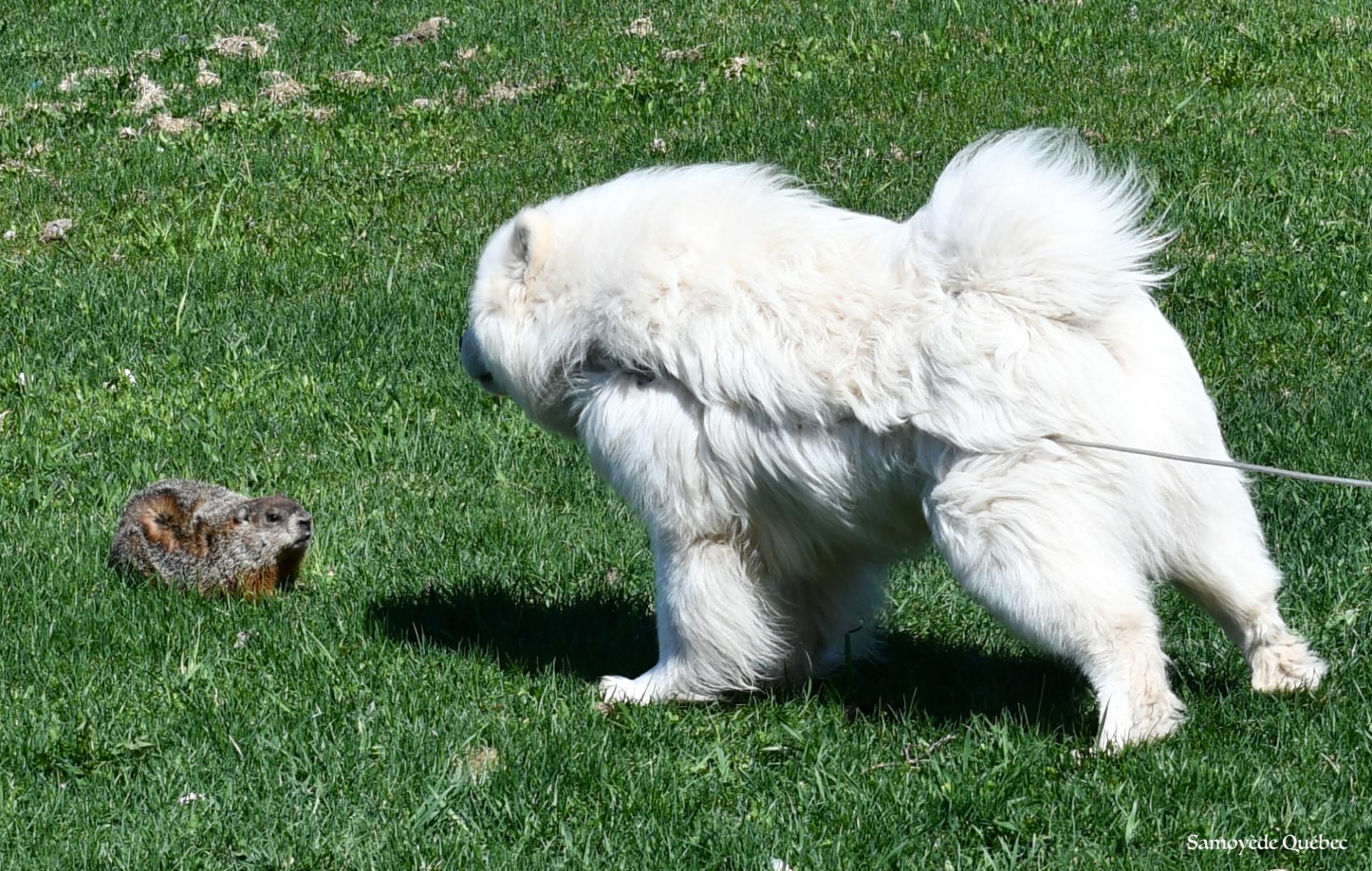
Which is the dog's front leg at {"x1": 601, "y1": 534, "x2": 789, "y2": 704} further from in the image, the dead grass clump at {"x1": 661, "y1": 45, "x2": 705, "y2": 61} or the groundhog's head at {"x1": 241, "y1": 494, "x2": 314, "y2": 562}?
the dead grass clump at {"x1": 661, "y1": 45, "x2": 705, "y2": 61}

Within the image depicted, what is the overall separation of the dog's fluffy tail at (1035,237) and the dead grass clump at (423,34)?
10.0 meters

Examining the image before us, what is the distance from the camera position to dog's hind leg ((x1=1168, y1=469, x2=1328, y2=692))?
4.00m

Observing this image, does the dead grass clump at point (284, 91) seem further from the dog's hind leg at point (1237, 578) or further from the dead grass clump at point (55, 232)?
the dog's hind leg at point (1237, 578)

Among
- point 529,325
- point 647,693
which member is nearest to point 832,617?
point 647,693

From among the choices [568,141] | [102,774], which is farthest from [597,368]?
[568,141]

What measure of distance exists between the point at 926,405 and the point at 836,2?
404 inches

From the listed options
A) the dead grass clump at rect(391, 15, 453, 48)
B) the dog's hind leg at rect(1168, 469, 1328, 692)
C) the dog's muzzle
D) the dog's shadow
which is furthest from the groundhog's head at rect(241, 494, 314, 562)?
the dead grass clump at rect(391, 15, 453, 48)

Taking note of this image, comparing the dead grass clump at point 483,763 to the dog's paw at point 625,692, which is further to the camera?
the dog's paw at point 625,692

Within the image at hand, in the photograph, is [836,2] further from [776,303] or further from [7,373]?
[776,303]

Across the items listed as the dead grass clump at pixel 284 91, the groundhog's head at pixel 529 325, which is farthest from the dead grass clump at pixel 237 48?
the groundhog's head at pixel 529 325

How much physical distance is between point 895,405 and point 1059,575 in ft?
1.98

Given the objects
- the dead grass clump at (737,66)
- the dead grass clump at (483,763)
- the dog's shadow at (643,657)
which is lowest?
the dog's shadow at (643,657)

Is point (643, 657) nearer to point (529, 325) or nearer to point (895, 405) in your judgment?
point (529, 325)

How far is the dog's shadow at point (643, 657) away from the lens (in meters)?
4.62
